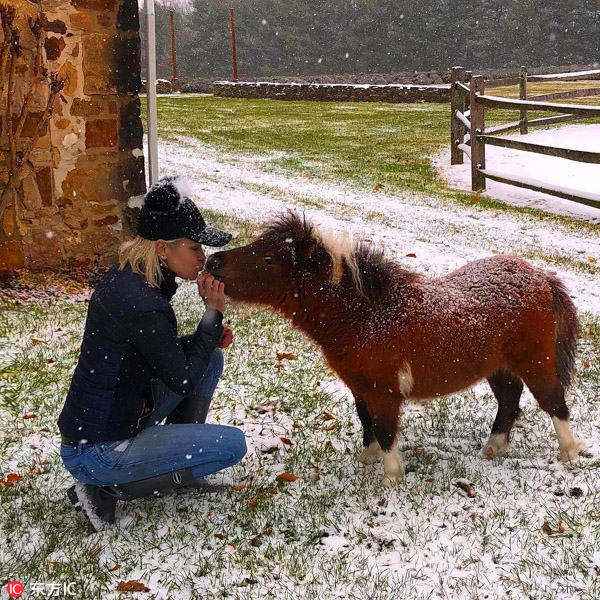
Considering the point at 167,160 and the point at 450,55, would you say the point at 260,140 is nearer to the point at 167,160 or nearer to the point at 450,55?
the point at 167,160

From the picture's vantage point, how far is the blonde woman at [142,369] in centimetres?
341

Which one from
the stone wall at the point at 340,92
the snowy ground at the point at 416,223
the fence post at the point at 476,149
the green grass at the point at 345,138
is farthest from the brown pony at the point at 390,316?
the stone wall at the point at 340,92

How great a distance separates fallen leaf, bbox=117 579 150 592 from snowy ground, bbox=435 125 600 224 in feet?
32.5

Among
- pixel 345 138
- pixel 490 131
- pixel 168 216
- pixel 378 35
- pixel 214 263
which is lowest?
pixel 214 263

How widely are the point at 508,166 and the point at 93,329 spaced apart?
1360cm

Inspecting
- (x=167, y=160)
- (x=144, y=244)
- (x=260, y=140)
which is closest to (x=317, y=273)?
(x=144, y=244)

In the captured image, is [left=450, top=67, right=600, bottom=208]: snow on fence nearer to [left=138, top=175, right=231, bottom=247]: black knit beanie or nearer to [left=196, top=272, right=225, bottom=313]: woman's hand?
[left=196, top=272, right=225, bottom=313]: woman's hand

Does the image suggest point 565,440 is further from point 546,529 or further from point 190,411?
point 190,411

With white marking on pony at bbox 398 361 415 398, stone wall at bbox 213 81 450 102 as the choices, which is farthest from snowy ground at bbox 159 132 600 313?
stone wall at bbox 213 81 450 102

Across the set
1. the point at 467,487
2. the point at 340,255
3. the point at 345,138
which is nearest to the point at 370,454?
the point at 467,487

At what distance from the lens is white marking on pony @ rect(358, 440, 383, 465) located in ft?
14.0

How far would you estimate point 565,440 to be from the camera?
4199mm

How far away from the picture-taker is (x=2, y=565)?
3.29m

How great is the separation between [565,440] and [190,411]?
2.20 metres
